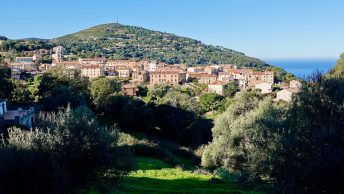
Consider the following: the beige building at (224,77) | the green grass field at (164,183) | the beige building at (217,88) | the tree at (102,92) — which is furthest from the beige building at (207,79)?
the green grass field at (164,183)

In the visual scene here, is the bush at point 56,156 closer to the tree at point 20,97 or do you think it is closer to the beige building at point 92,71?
the tree at point 20,97

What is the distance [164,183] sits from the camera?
77.1ft

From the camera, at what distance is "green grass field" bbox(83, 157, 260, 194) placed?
20391 mm

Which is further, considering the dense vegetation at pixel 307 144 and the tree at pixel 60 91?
the tree at pixel 60 91

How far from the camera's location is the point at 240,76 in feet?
504

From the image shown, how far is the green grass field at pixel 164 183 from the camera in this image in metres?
20.4

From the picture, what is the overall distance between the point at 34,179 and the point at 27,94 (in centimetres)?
4399

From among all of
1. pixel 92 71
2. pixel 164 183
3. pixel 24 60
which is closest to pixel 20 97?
pixel 164 183

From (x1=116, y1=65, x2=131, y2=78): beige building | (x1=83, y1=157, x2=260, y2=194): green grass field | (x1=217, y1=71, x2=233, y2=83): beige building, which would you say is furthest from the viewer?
(x1=217, y1=71, x2=233, y2=83): beige building

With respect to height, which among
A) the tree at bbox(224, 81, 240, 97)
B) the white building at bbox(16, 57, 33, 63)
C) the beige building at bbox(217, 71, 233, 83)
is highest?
the white building at bbox(16, 57, 33, 63)

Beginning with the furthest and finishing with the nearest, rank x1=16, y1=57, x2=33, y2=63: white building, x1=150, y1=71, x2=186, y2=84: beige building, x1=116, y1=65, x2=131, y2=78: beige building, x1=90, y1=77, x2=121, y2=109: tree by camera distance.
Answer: x1=16, y1=57, x2=33, y2=63: white building → x1=116, y1=65, x2=131, y2=78: beige building → x1=150, y1=71, x2=186, y2=84: beige building → x1=90, y1=77, x2=121, y2=109: tree

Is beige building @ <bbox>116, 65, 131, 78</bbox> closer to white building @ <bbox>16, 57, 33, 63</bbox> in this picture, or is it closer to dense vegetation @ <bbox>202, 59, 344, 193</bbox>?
white building @ <bbox>16, 57, 33, 63</bbox>

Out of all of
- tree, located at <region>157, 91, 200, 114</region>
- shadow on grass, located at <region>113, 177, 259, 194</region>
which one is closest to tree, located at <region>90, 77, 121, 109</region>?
tree, located at <region>157, 91, 200, 114</region>

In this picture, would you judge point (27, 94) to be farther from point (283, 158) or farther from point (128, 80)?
point (128, 80)
